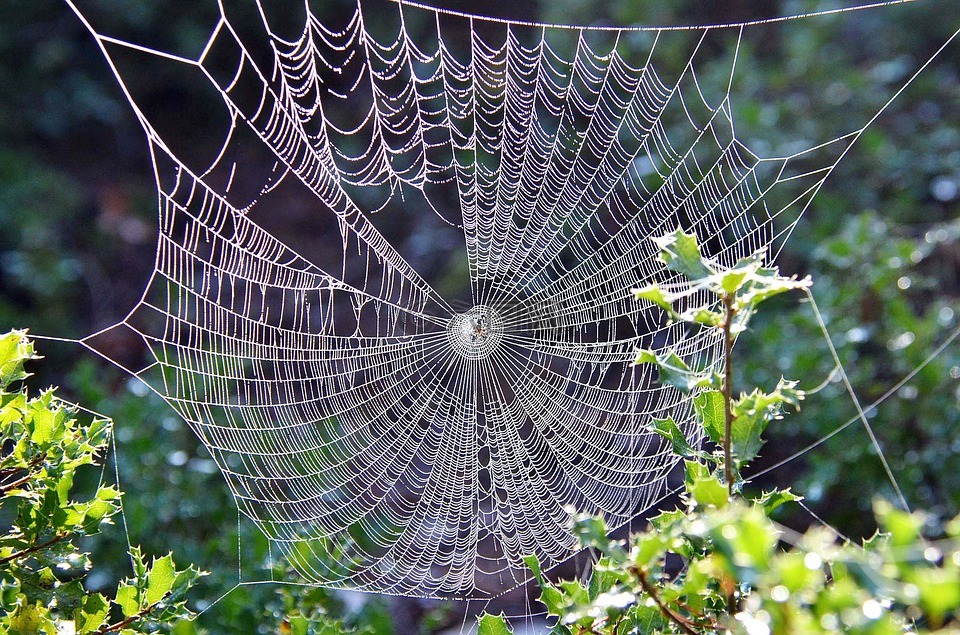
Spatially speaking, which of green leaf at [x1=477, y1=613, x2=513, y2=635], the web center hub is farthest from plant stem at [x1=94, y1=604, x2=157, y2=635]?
the web center hub

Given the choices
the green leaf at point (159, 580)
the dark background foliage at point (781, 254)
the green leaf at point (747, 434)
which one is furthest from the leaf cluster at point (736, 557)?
the dark background foliage at point (781, 254)

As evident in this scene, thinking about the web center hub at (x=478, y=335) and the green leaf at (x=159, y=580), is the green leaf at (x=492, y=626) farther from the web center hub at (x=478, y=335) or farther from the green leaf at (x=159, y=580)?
the web center hub at (x=478, y=335)

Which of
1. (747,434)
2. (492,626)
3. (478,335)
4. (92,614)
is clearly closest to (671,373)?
(747,434)

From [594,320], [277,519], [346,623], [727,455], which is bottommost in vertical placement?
[346,623]

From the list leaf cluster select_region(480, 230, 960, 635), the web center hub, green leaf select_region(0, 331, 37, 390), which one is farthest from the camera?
the web center hub

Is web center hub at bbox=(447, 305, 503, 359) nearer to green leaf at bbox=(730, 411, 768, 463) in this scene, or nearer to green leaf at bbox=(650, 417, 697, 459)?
green leaf at bbox=(650, 417, 697, 459)

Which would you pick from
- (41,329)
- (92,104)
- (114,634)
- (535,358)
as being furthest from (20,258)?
(114,634)

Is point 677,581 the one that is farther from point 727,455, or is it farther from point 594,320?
point 594,320
